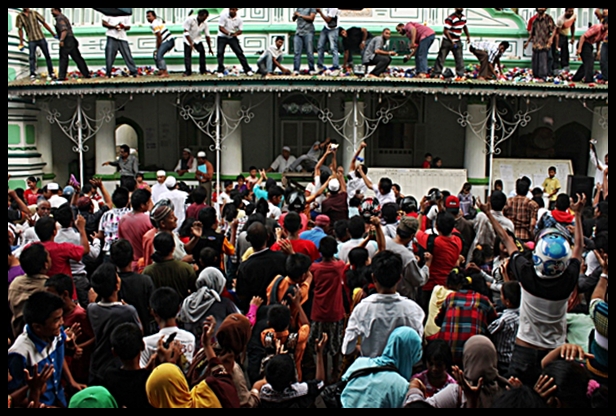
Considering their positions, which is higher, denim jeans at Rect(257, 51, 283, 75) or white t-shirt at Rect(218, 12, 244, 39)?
white t-shirt at Rect(218, 12, 244, 39)

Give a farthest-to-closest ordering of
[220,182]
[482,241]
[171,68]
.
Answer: [171,68]
[220,182]
[482,241]

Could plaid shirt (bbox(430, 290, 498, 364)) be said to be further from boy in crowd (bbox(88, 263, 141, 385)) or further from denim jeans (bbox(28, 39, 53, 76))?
denim jeans (bbox(28, 39, 53, 76))

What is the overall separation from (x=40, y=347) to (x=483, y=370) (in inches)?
104

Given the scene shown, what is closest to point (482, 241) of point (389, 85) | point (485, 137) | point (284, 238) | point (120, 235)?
point (284, 238)

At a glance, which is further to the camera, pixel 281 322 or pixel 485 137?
pixel 485 137

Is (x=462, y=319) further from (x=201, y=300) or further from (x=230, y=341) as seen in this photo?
(x=201, y=300)

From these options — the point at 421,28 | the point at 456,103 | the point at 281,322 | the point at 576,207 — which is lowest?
the point at 281,322

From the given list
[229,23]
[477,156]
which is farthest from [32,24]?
[477,156]

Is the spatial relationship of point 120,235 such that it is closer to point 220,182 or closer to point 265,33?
point 220,182

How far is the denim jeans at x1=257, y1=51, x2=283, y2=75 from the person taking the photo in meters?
14.9

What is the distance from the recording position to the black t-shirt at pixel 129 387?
148 inches

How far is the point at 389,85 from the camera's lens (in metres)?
14.7

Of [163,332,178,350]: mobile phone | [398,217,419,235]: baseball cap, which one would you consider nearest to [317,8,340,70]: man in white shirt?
[398,217,419,235]: baseball cap

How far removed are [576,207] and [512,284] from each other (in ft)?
4.19
